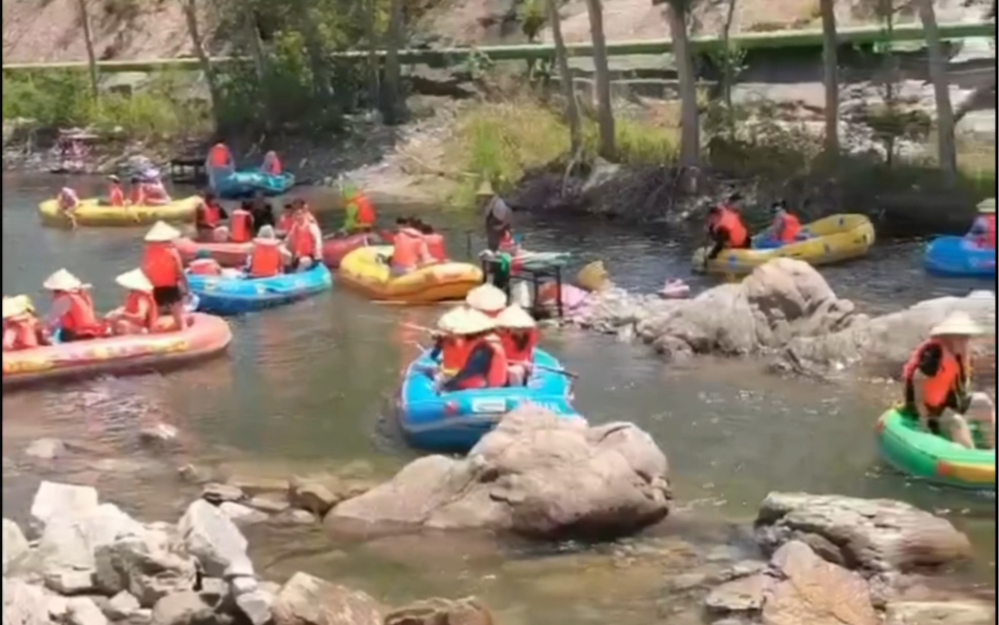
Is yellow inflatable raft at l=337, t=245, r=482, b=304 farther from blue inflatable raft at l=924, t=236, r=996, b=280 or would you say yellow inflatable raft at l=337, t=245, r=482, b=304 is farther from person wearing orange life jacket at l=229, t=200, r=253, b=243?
blue inflatable raft at l=924, t=236, r=996, b=280

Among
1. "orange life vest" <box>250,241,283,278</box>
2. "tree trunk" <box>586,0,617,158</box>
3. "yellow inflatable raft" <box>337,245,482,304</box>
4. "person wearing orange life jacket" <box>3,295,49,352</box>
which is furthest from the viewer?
"tree trunk" <box>586,0,617,158</box>

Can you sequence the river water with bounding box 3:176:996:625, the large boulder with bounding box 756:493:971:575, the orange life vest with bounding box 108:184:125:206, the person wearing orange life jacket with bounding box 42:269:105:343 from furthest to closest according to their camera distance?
the orange life vest with bounding box 108:184:125:206 < the person wearing orange life jacket with bounding box 42:269:105:343 < the river water with bounding box 3:176:996:625 < the large boulder with bounding box 756:493:971:575

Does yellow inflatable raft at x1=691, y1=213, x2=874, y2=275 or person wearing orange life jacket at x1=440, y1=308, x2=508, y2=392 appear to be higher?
person wearing orange life jacket at x1=440, y1=308, x2=508, y2=392

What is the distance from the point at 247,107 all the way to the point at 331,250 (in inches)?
370

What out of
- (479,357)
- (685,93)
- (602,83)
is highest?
(602,83)

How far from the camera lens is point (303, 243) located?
1317cm

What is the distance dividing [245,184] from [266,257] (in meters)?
7.54

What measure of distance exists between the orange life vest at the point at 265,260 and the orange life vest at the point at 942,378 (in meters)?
6.39

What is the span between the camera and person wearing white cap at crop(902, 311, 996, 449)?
7.41 meters

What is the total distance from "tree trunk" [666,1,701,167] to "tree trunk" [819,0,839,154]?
1.51 meters

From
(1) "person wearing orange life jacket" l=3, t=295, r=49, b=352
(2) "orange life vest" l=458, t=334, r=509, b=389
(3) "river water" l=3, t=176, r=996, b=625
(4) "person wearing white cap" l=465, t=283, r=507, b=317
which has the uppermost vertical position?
(4) "person wearing white cap" l=465, t=283, r=507, b=317

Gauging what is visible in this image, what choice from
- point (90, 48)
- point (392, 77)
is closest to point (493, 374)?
point (90, 48)

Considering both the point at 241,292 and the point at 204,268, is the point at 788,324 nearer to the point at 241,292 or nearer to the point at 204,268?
the point at 241,292

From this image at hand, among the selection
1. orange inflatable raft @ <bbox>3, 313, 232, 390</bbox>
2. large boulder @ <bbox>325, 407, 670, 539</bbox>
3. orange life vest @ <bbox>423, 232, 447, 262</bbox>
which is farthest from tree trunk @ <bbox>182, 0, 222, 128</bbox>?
large boulder @ <bbox>325, 407, 670, 539</bbox>
